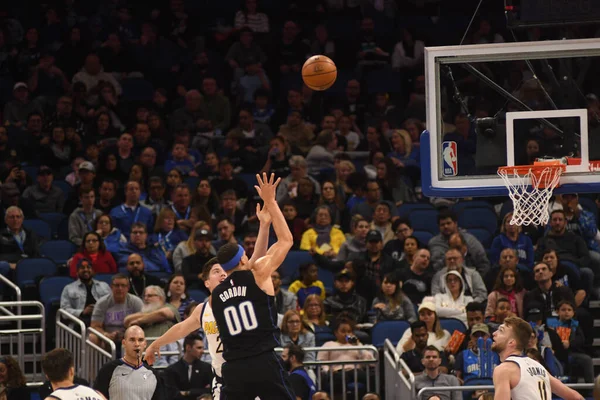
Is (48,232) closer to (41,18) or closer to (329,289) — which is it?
(329,289)

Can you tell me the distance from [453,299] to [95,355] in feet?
14.2

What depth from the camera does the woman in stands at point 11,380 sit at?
11.8m

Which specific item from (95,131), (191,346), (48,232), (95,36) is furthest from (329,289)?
(95,36)

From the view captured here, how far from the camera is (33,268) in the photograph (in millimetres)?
14273

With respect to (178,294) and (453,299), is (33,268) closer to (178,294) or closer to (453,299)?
(178,294)

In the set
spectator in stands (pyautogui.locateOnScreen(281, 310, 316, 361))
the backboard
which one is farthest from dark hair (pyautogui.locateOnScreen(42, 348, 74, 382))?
spectator in stands (pyautogui.locateOnScreen(281, 310, 316, 361))

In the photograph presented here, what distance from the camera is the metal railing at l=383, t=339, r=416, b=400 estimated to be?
12.3 metres

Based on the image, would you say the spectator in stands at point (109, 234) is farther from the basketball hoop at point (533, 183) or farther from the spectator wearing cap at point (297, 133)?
the basketball hoop at point (533, 183)

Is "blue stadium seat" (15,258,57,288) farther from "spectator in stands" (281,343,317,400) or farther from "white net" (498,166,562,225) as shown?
"white net" (498,166,562,225)

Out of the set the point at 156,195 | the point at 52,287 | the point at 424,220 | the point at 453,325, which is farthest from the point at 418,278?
the point at 52,287

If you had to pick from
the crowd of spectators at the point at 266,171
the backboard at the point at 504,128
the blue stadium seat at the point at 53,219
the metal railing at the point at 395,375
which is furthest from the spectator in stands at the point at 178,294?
the backboard at the point at 504,128

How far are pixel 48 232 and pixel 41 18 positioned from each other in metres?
6.25

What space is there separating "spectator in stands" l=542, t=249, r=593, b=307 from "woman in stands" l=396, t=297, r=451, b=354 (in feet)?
6.01

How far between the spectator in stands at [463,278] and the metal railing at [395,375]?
1315 millimetres
